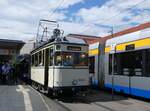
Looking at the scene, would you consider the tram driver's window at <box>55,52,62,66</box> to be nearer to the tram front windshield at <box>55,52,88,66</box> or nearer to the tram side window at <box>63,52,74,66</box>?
the tram front windshield at <box>55,52,88,66</box>

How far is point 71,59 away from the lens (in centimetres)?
1730

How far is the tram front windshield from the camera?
17.0m

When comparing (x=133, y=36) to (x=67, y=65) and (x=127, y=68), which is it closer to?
(x=127, y=68)

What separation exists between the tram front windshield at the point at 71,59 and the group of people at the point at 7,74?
13.0m

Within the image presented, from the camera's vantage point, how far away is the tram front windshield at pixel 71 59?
670 inches

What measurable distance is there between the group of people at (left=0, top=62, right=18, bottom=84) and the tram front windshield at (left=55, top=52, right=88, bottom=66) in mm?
12982

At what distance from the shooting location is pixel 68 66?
1697 cm

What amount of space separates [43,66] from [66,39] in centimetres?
263

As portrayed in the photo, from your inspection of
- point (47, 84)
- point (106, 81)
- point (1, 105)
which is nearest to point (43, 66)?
point (47, 84)

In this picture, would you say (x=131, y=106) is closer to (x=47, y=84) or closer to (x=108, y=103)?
(x=108, y=103)

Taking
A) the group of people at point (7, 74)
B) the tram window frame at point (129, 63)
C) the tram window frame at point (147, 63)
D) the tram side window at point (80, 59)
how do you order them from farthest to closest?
the group of people at point (7, 74) → the tram side window at point (80, 59) → the tram window frame at point (129, 63) → the tram window frame at point (147, 63)

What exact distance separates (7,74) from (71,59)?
14.8 meters

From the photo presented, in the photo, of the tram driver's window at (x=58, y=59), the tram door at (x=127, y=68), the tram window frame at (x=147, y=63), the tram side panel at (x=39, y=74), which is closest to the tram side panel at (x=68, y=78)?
the tram driver's window at (x=58, y=59)

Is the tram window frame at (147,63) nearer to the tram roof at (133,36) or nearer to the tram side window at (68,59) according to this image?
the tram roof at (133,36)
